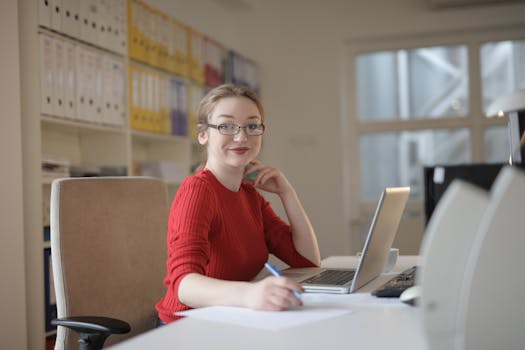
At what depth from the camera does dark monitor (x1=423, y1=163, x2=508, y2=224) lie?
2.75ft

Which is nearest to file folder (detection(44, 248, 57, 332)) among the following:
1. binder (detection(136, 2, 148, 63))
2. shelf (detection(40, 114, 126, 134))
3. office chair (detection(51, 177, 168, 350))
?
shelf (detection(40, 114, 126, 134))

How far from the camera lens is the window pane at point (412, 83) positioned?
210 inches

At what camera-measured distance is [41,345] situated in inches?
105

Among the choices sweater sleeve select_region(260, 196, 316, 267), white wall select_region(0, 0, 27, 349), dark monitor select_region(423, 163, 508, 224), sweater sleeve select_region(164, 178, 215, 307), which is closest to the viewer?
dark monitor select_region(423, 163, 508, 224)

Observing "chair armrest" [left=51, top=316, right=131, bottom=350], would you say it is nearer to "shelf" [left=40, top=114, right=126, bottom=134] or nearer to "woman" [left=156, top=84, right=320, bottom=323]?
"woman" [left=156, top=84, right=320, bottom=323]

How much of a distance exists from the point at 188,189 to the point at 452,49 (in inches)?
173

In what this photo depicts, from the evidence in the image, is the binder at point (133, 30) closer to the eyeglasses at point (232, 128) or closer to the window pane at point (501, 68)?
the eyeglasses at point (232, 128)

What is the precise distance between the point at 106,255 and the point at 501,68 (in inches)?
179

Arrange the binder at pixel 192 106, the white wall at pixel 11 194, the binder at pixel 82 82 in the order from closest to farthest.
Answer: the white wall at pixel 11 194 < the binder at pixel 82 82 < the binder at pixel 192 106

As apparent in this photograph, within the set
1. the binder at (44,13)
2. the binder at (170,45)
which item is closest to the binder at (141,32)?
the binder at (170,45)

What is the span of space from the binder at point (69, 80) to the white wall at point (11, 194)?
32cm

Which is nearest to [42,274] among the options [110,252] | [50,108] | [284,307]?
[50,108]

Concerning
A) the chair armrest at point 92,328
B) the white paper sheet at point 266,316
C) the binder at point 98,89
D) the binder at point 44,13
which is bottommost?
the chair armrest at point 92,328

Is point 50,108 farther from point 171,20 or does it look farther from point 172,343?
point 172,343
